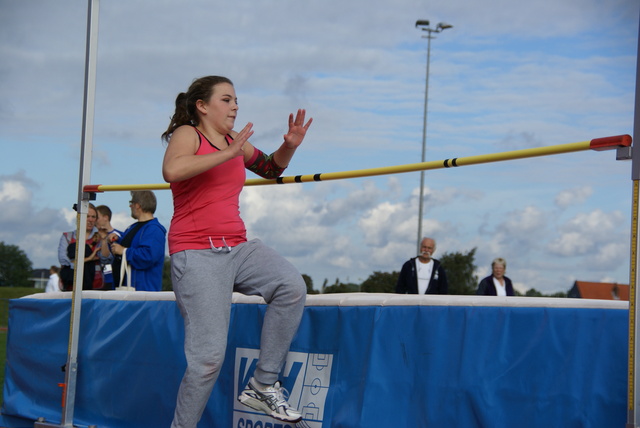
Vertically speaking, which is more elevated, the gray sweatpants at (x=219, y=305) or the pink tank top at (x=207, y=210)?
the pink tank top at (x=207, y=210)

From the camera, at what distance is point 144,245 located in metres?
6.19

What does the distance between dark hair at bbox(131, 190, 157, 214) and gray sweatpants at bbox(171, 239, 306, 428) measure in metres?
2.72

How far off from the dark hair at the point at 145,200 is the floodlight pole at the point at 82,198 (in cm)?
89

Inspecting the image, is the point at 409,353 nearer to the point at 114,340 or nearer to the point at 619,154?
the point at 619,154

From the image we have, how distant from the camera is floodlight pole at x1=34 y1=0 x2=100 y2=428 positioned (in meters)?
5.45

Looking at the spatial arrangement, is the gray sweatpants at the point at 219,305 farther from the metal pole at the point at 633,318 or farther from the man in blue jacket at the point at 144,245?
the man in blue jacket at the point at 144,245

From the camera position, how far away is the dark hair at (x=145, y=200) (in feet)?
21.1

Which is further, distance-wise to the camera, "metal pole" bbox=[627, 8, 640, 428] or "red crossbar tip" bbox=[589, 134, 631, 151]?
"red crossbar tip" bbox=[589, 134, 631, 151]

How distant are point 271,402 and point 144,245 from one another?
272 centimetres

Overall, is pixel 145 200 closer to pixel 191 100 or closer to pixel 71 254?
pixel 71 254

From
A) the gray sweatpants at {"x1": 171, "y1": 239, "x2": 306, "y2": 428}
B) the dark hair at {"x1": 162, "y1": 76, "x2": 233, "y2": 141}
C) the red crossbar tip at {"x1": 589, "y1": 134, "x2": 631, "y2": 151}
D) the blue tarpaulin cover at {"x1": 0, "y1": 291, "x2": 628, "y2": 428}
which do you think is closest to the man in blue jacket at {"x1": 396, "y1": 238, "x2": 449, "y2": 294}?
the blue tarpaulin cover at {"x1": 0, "y1": 291, "x2": 628, "y2": 428}

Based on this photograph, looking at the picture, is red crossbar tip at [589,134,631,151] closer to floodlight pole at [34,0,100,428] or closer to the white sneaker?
the white sneaker

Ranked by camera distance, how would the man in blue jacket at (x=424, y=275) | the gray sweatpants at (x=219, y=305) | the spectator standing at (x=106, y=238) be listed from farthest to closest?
the man in blue jacket at (x=424, y=275)
the spectator standing at (x=106, y=238)
the gray sweatpants at (x=219, y=305)

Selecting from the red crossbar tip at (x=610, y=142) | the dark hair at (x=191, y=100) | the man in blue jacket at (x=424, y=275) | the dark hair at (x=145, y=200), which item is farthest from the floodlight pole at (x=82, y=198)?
the man in blue jacket at (x=424, y=275)
